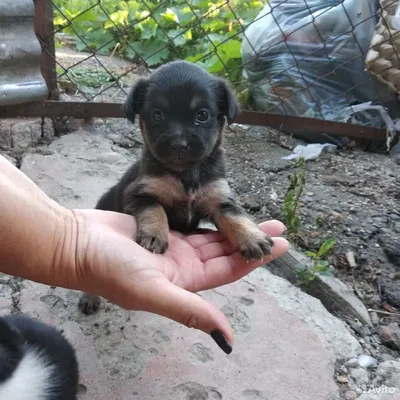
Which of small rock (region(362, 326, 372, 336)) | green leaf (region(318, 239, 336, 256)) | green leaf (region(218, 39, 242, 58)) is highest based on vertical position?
green leaf (region(218, 39, 242, 58))

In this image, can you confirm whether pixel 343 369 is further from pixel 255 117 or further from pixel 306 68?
pixel 306 68

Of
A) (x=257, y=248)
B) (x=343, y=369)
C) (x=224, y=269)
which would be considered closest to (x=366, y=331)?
(x=343, y=369)

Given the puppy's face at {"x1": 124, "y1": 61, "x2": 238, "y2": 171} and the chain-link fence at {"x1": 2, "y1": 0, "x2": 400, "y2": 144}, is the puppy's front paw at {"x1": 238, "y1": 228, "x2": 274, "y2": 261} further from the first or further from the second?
the chain-link fence at {"x1": 2, "y1": 0, "x2": 400, "y2": 144}

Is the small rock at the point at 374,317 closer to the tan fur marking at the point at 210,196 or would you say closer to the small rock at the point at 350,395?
the small rock at the point at 350,395

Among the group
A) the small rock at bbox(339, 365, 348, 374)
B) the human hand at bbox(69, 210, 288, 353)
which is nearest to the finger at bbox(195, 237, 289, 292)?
the human hand at bbox(69, 210, 288, 353)

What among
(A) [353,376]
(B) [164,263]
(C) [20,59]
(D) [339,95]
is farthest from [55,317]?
(D) [339,95]

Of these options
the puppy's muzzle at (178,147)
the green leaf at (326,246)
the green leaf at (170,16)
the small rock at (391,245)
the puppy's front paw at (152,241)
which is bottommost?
the small rock at (391,245)

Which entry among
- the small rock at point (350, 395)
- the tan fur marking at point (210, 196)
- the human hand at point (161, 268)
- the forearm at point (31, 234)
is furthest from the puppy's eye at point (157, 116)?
the small rock at point (350, 395)
